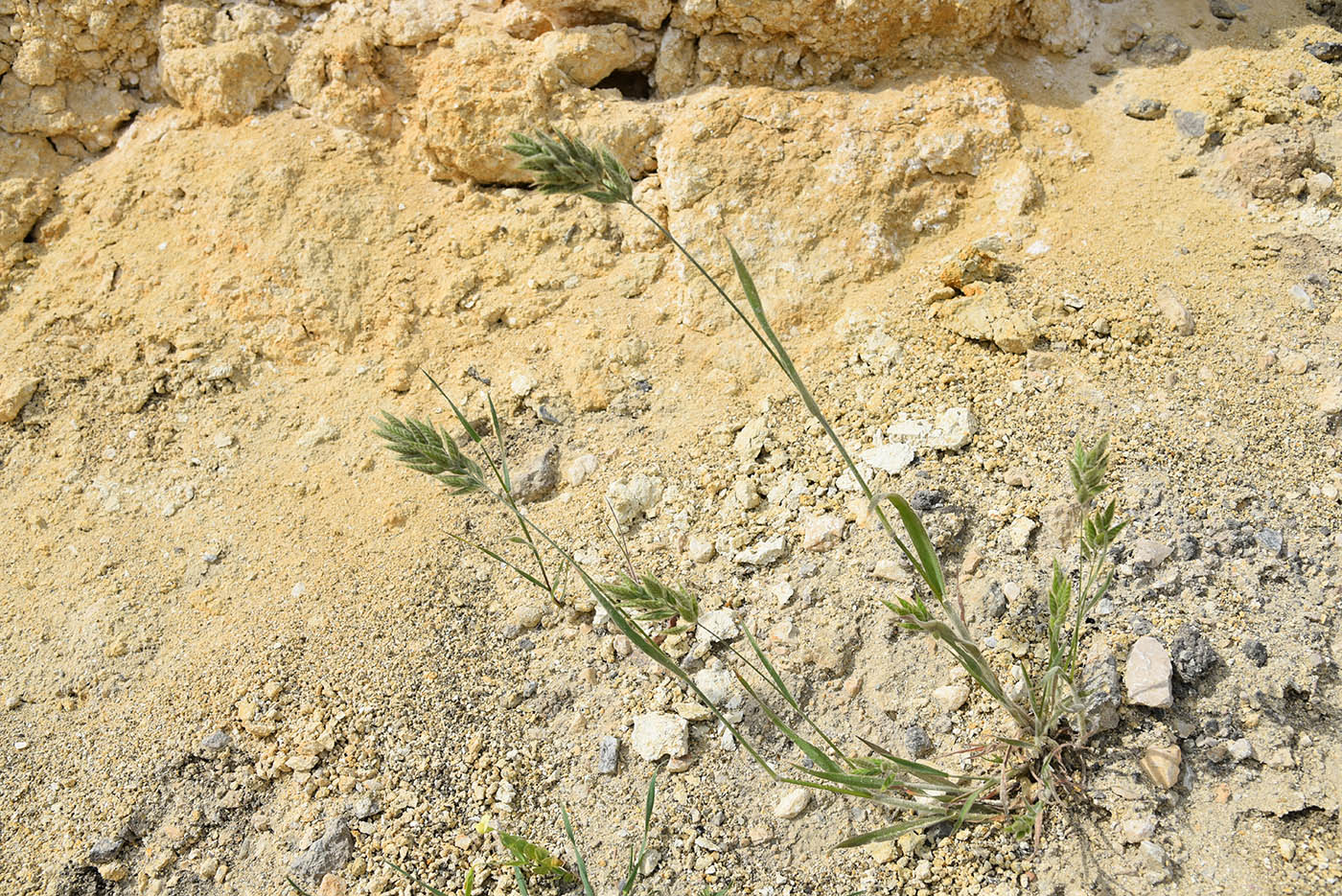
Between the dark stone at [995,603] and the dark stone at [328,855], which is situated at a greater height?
the dark stone at [995,603]

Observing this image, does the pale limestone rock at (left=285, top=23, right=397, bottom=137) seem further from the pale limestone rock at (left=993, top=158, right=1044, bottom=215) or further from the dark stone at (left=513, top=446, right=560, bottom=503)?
the pale limestone rock at (left=993, top=158, right=1044, bottom=215)

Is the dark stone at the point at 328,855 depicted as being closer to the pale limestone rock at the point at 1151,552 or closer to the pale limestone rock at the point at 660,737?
the pale limestone rock at the point at 660,737

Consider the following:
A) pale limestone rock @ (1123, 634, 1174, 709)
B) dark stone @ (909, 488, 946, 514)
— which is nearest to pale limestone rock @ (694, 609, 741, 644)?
dark stone @ (909, 488, 946, 514)

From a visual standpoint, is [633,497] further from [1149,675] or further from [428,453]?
[1149,675]

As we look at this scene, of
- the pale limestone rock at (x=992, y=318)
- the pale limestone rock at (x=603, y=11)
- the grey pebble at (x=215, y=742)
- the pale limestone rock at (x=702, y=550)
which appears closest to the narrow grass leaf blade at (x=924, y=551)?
the pale limestone rock at (x=702, y=550)

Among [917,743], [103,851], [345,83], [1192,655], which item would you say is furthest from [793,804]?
[345,83]

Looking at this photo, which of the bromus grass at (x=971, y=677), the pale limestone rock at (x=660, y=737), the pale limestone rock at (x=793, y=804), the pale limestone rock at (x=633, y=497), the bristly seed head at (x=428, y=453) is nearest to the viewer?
the bromus grass at (x=971, y=677)
